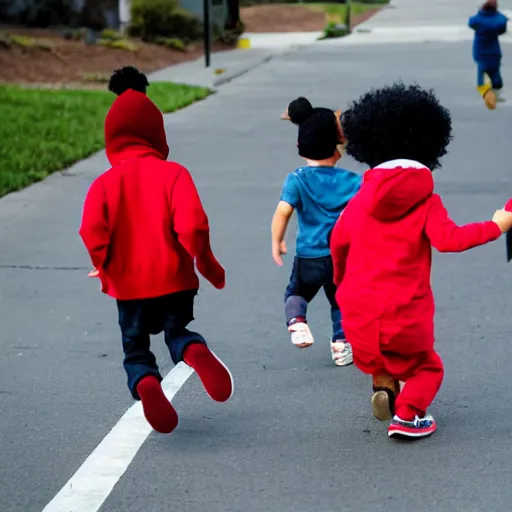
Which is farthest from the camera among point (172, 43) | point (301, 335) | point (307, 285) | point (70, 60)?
point (172, 43)

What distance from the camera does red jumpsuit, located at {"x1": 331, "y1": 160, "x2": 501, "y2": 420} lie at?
491 cm

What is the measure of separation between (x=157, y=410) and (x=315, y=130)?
5.12 feet

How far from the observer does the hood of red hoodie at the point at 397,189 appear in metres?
4.88

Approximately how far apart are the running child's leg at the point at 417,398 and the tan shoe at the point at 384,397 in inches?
2.6

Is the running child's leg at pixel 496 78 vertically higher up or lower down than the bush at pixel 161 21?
higher up

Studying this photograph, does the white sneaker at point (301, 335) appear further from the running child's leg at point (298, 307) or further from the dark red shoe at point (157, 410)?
the dark red shoe at point (157, 410)

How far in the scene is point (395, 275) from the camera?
498 cm

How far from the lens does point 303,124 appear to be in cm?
589

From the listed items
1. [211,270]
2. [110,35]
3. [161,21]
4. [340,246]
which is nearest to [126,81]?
[211,270]

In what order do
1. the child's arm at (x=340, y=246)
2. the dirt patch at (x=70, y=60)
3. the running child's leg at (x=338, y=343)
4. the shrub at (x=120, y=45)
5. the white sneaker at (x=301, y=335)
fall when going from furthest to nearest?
the shrub at (x=120, y=45) < the dirt patch at (x=70, y=60) < the running child's leg at (x=338, y=343) < the white sneaker at (x=301, y=335) < the child's arm at (x=340, y=246)

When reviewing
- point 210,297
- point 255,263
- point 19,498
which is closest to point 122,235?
point 19,498

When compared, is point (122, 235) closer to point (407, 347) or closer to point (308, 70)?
point (407, 347)

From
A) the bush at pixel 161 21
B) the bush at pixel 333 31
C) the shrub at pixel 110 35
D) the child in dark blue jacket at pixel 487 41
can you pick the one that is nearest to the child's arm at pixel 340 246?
the child in dark blue jacket at pixel 487 41

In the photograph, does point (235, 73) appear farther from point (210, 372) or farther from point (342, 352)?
point (210, 372)
